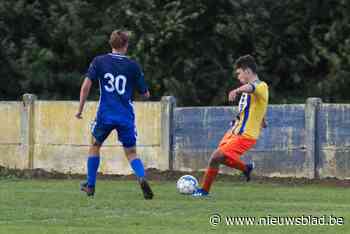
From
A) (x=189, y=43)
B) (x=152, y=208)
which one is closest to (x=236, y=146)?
(x=152, y=208)

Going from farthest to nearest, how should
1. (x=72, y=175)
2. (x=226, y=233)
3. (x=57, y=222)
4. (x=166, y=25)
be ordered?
(x=166, y=25) < (x=72, y=175) < (x=57, y=222) < (x=226, y=233)

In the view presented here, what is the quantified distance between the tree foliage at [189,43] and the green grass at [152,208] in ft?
26.8

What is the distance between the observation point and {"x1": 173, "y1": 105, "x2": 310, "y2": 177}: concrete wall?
19.2m

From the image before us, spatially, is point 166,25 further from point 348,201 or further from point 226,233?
point 226,233

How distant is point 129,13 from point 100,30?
3.57ft

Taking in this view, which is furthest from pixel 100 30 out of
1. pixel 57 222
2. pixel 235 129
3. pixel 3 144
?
pixel 57 222

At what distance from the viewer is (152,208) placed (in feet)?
39.9

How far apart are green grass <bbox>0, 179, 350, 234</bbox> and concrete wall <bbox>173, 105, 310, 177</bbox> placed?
2335 mm

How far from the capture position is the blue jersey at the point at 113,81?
1373 cm

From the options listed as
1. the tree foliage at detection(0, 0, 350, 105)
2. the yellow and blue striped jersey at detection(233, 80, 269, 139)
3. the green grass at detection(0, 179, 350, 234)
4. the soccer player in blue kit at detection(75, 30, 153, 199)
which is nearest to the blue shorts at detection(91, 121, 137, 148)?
the soccer player in blue kit at detection(75, 30, 153, 199)

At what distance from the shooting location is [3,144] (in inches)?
827

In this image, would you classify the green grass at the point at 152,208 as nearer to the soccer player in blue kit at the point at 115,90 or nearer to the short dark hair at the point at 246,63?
the soccer player in blue kit at the point at 115,90

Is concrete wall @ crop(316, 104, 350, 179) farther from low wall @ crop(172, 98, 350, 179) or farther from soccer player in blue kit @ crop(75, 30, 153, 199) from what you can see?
soccer player in blue kit @ crop(75, 30, 153, 199)

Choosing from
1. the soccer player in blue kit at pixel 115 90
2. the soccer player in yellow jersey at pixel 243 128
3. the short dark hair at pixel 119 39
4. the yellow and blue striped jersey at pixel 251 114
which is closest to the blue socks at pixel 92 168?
the soccer player in blue kit at pixel 115 90
